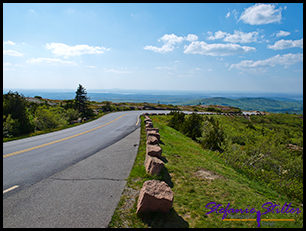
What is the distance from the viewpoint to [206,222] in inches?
146

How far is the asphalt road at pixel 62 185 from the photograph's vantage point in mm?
3686

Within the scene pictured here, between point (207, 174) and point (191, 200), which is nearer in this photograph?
point (191, 200)

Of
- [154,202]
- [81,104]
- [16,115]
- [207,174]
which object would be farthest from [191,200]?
[81,104]

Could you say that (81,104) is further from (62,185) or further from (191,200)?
(191,200)

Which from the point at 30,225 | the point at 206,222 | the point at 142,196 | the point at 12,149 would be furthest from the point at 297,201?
the point at 12,149

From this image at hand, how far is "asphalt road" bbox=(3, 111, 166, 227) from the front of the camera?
12.1 feet

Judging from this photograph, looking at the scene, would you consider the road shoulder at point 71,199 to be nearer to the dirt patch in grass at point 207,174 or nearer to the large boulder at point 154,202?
the large boulder at point 154,202

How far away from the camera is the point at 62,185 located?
5.17 metres

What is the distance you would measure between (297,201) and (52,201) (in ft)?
28.4

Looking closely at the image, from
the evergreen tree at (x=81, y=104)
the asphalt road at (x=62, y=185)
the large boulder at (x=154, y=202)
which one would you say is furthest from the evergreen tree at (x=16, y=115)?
the evergreen tree at (x=81, y=104)

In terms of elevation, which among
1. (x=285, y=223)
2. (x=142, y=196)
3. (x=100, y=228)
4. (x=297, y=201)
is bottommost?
(x=297, y=201)

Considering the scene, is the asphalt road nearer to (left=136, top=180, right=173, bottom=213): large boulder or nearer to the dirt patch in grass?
(left=136, top=180, right=173, bottom=213): large boulder

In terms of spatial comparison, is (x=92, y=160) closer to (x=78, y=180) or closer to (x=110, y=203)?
(x=78, y=180)

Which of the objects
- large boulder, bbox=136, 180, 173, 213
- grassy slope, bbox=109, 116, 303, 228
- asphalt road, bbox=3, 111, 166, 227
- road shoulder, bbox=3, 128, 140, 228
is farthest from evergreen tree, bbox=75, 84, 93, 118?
large boulder, bbox=136, 180, 173, 213
